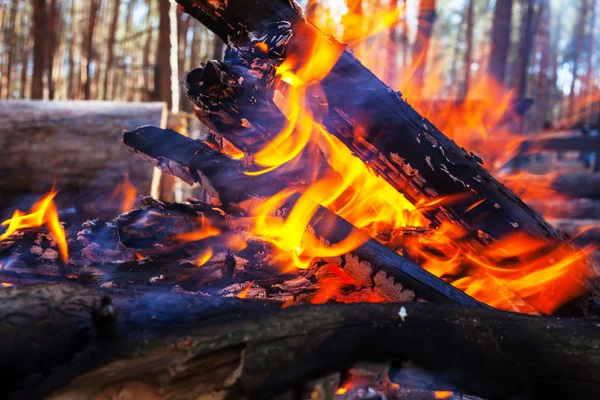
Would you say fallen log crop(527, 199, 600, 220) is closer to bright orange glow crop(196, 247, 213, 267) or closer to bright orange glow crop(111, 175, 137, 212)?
bright orange glow crop(111, 175, 137, 212)

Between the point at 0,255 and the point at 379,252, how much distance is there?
1.71 m

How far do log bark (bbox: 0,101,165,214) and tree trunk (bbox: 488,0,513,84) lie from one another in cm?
714

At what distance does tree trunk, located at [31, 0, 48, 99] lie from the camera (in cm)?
1030

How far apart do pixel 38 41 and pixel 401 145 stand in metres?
10.3

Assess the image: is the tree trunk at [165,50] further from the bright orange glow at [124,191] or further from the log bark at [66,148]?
the bright orange glow at [124,191]

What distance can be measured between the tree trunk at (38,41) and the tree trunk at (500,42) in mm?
9054

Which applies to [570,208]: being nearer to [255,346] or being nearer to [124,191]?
[124,191]

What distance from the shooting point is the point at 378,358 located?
1.48m

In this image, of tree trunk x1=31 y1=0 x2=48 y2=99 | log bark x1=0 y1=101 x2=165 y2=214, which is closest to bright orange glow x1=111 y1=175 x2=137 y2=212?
log bark x1=0 y1=101 x2=165 y2=214

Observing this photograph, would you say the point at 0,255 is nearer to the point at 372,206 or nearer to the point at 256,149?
the point at 256,149

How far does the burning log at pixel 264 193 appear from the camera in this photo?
213 centimetres

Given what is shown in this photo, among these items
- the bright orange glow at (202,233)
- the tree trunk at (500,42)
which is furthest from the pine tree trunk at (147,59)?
the bright orange glow at (202,233)

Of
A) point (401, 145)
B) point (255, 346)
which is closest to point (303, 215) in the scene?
point (401, 145)

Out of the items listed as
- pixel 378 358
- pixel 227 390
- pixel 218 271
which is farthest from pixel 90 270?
pixel 378 358
